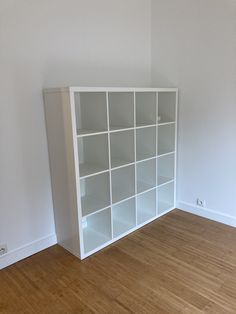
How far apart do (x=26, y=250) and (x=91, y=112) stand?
4.74ft

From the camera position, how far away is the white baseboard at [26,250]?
2271mm

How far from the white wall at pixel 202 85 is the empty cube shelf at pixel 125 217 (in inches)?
32.3

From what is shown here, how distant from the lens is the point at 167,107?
3105mm

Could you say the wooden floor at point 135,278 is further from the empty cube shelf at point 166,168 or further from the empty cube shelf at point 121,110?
the empty cube shelf at point 121,110

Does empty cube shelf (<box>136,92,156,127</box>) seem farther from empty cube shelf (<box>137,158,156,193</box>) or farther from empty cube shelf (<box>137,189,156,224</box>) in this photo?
empty cube shelf (<box>137,189,156,224</box>)

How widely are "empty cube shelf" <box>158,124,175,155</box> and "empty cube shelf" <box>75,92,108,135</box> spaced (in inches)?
38.7

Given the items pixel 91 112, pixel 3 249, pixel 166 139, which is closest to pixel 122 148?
pixel 91 112

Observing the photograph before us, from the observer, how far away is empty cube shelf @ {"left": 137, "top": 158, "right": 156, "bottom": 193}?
9.86ft

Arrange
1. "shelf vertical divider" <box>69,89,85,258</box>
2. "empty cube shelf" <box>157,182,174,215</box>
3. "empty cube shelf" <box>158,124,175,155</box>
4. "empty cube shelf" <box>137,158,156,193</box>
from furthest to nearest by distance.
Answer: "empty cube shelf" <box>157,182,174,215</box> → "empty cube shelf" <box>158,124,175,155</box> → "empty cube shelf" <box>137,158,156,193</box> → "shelf vertical divider" <box>69,89,85,258</box>

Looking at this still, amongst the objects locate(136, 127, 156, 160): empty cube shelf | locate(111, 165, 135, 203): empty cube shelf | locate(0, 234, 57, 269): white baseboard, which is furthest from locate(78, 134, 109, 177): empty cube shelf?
locate(0, 234, 57, 269): white baseboard

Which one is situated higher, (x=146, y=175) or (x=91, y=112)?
(x=91, y=112)

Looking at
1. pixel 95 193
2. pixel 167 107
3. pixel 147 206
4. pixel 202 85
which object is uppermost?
pixel 202 85

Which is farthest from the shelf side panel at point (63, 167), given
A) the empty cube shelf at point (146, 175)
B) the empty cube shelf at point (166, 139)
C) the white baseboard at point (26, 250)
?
the empty cube shelf at point (166, 139)

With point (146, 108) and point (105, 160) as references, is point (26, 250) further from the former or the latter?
point (146, 108)
